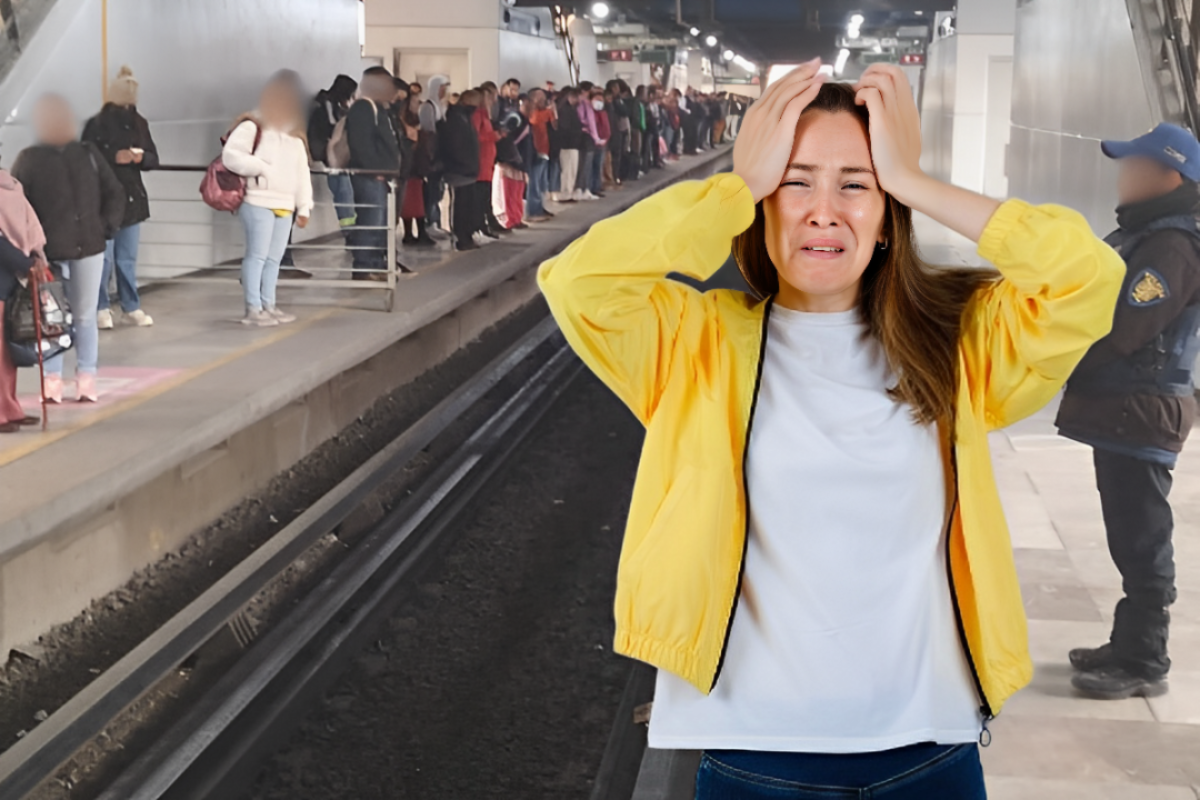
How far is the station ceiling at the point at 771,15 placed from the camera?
117 feet

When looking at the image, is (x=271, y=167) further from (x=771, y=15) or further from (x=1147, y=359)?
(x=771, y=15)

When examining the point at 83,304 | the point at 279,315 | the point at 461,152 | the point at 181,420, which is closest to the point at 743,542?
the point at 181,420

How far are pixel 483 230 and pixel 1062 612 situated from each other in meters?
14.4

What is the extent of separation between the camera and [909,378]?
200cm

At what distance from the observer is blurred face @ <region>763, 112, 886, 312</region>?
2041 millimetres

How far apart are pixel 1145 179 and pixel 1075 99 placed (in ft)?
29.7

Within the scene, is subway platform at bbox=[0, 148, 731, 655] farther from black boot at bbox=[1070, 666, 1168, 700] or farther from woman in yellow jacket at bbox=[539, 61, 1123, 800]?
woman in yellow jacket at bbox=[539, 61, 1123, 800]

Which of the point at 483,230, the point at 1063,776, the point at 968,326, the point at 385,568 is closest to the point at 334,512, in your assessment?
the point at 385,568

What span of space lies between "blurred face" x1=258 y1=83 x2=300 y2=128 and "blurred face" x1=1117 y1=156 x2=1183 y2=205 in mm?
7996

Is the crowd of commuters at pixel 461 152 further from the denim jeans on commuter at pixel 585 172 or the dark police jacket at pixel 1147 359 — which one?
the dark police jacket at pixel 1147 359

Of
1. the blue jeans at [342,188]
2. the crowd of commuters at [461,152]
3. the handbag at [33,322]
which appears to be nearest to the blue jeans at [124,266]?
the crowd of commuters at [461,152]

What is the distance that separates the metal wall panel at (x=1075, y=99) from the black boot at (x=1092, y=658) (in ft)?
12.8

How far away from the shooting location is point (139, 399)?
30.5 ft

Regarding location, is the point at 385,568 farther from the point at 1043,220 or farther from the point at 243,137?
the point at 1043,220
